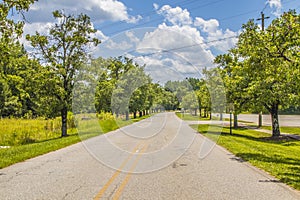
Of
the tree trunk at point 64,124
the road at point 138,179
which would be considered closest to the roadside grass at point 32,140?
the tree trunk at point 64,124

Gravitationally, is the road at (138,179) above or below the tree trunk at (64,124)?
below

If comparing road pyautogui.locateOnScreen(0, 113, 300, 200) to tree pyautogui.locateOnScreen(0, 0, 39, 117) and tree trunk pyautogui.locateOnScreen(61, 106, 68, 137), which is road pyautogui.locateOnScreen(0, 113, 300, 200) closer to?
tree pyautogui.locateOnScreen(0, 0, 39, 117)

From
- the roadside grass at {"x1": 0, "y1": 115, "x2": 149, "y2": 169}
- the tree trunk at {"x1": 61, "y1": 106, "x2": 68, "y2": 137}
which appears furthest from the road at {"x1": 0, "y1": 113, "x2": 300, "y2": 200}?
the tree trunk at {"x1": 61, "y1": 106, "x2": 68, "y2": 137}

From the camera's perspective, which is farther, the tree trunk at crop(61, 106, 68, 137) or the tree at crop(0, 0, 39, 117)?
the tree trunk at crop(61, 106, 68, 137)

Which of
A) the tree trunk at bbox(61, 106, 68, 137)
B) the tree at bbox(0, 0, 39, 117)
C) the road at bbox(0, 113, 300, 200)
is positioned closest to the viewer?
the road at bbox(0, 113, 300, 200)

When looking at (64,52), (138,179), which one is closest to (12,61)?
(64,52)

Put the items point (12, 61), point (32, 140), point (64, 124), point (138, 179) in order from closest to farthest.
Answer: point (138, 179), point (32, 140), point (64, 124), point (12, 61)

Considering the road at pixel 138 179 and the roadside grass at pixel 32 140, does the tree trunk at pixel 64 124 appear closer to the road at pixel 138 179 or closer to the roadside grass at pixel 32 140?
the roadside grass at pixel 32 140

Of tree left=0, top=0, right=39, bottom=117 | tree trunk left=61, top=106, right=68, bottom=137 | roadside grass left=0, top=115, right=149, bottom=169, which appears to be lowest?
roadside grass left=0, top=115, right=149, bottom=169

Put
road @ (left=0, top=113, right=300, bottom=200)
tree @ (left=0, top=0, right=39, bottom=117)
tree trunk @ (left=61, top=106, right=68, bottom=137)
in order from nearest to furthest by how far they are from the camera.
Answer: road @ (left=0, top=113, right=300, bottom=200), tree @ (left=0, top=0, right=39, bottom=117), tree trunk @ (left=61, top=106, right=68, bottom=137)

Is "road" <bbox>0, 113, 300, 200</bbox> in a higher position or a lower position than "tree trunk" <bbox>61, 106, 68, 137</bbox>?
lower

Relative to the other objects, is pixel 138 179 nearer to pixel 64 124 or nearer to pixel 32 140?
pixel 32 140

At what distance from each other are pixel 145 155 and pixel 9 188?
6445 millimetres

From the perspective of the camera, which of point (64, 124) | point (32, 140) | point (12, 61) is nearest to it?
point (32, 140)
